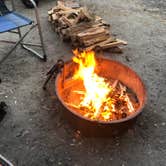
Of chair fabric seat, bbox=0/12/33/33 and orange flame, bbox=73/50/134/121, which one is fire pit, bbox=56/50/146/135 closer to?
orange flame, bbox=73/50/134/121

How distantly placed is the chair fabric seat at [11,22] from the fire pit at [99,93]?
2.66 ft

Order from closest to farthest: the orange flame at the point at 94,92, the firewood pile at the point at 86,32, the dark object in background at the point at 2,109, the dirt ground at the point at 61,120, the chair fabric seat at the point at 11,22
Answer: the dirt ground at the point at 61,120 < the orange flame at the point at 94,92 < the dark object in background at the point at 2,109 < the chair fabric seat at the point at 11,22 < the firewood pile at the point at 86,32

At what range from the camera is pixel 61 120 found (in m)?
2.87

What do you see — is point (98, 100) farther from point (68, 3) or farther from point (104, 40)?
point (68, 3)

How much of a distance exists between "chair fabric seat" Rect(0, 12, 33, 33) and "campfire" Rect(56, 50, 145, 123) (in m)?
0.80

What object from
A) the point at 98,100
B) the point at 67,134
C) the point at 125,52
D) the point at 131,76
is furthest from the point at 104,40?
the point at 67,134

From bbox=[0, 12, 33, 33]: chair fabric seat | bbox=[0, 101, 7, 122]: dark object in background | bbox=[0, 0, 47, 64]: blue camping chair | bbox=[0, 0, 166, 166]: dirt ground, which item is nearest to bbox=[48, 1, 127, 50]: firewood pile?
bbox=[0, 0, 166, 166]: dirt ground

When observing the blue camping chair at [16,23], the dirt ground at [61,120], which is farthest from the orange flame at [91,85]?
the blue camping chair at [16,23]

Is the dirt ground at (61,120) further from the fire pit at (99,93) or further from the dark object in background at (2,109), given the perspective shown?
the fire pit at (99,93)

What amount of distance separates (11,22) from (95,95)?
4.59 ft

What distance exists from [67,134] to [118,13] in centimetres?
303

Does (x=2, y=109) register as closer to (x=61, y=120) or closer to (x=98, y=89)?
(x=61, y=120)

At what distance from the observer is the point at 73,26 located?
394 centimetres

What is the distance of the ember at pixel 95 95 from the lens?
108 inches
